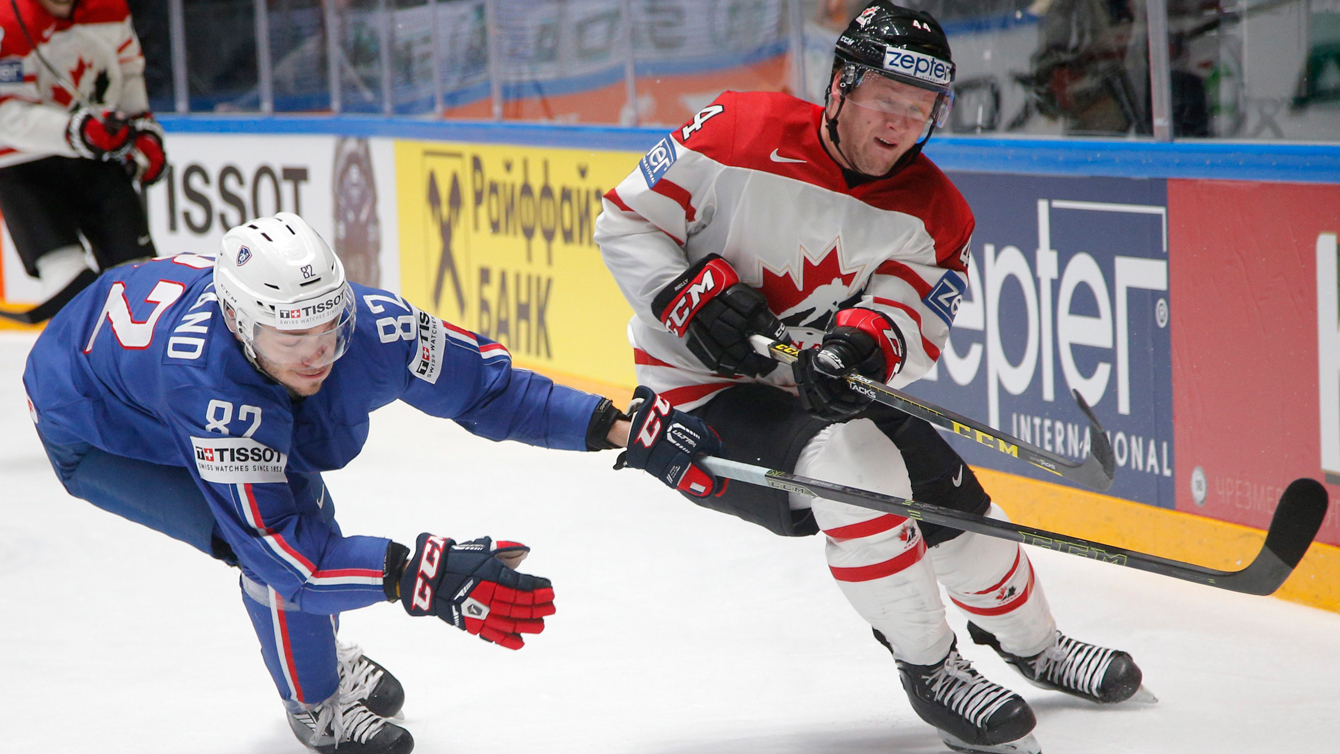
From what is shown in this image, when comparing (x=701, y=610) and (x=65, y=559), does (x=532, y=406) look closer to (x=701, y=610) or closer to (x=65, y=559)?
(x=701, y=610)

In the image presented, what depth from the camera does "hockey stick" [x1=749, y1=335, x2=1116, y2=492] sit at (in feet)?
7.57

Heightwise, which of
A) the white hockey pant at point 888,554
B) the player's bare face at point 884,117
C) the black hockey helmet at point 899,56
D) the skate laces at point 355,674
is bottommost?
the skate laces at point 355,674

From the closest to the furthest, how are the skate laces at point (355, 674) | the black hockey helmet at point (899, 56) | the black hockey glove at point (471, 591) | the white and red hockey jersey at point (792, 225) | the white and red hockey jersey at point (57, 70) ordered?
1. the black hockey glove at point (471, 591)
2. the black hockey helmet at point (899, 56)
3. the white and red hockey jersey at point (792, 225)
4. the skate laces at point (355, 674)
5. the white and red hockey jersey at point (57, 70)

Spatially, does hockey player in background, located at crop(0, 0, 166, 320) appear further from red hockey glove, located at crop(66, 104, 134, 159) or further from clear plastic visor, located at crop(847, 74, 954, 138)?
clear plastic visor, located at crop(847, 74, 954, 138)

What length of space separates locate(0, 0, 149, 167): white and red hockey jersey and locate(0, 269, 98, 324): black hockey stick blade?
1.41ft

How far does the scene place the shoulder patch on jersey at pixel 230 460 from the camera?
203cm

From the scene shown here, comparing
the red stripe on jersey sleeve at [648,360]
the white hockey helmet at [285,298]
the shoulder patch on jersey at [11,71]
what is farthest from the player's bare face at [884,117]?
the shoulder patch on jersey at [11,71]

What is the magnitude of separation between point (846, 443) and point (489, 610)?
0.68 meters

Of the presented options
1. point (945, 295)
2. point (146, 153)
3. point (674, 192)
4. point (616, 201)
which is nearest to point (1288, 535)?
point (945, 295)

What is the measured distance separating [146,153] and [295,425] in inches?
118

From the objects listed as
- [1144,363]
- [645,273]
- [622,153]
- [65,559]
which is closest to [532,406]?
[645,273]

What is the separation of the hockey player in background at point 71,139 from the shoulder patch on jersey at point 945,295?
3287mm

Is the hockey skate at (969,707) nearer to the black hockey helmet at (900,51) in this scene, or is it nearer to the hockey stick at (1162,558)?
the hockey stick at (1162,558)

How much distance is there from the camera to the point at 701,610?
→ 325 cm
